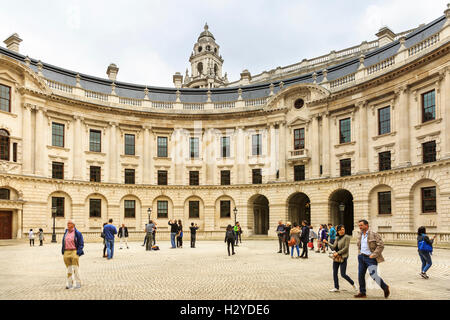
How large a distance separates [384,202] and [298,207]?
12266mm

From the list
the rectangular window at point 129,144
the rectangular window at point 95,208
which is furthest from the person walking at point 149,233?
the rectangular window at point 129,144

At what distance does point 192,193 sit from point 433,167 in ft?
86.6

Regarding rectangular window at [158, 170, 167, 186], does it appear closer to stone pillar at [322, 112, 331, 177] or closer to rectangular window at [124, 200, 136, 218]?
rectangular window at [124, 200, 136, 218]

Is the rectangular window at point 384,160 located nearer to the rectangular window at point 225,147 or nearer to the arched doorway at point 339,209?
the arched doorway at point 339,209

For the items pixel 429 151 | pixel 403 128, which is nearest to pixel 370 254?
pixel 429 151

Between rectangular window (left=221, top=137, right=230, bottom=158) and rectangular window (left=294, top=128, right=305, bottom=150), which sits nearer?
rectangular window (left=294, top=128, right=305, bottom=150)

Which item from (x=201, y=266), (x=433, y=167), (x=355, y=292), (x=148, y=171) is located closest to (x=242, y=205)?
(x=148, y=171)

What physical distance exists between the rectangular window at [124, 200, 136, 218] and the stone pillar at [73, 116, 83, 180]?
5.93 metres

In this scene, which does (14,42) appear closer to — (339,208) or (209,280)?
(339,208)

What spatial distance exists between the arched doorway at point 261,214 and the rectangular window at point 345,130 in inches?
477

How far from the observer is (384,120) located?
126 feet

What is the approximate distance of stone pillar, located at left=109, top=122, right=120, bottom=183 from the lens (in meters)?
45.9

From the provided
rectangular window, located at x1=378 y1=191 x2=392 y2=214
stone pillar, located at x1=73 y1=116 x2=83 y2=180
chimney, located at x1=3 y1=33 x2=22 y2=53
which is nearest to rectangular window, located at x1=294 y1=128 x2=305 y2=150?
rectangular window, located at x1=378 y1=191 x2=392 y2=214

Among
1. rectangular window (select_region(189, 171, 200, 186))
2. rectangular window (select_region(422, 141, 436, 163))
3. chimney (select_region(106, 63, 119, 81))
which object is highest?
chimney (select_region(106, 63, 119, 81))
